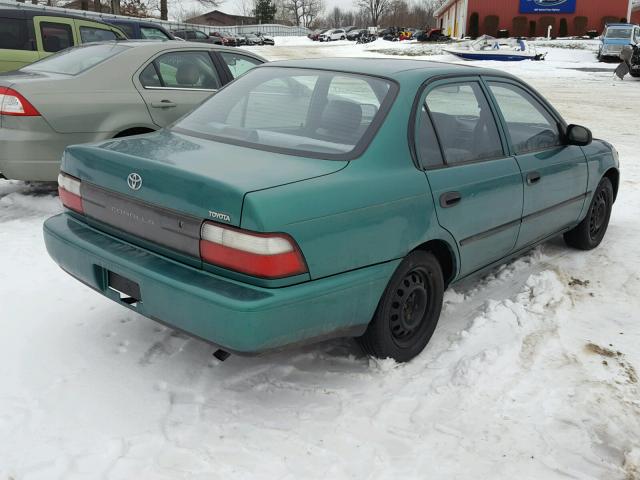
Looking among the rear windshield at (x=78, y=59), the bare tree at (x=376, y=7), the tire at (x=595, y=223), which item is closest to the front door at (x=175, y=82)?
the rear windshield at (x=78, y=59)

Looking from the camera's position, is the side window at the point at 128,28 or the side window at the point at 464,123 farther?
the side window at the point at 128,28

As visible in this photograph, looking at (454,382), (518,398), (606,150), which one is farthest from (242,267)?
(606,150)

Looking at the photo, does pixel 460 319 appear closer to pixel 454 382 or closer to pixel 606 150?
pixel 454 382

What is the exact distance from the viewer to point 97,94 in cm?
568

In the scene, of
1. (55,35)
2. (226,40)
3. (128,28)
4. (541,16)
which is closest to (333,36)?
(541,16)

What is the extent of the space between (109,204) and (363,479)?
5.67ft

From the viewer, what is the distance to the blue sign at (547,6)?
1912 inches

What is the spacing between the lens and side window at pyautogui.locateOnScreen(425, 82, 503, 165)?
11.4 feet

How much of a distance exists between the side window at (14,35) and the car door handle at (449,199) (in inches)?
332

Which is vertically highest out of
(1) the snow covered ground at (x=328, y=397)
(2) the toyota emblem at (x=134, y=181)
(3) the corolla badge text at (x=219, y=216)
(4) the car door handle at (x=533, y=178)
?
(2) the toyota emblem at (x=134, y=181)

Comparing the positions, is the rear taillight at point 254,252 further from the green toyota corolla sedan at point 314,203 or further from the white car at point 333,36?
the white car at point 333,36

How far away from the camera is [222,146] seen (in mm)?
3201

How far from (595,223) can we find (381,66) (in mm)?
2745

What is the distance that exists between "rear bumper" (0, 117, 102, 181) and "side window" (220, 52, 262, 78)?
2.02 metres
